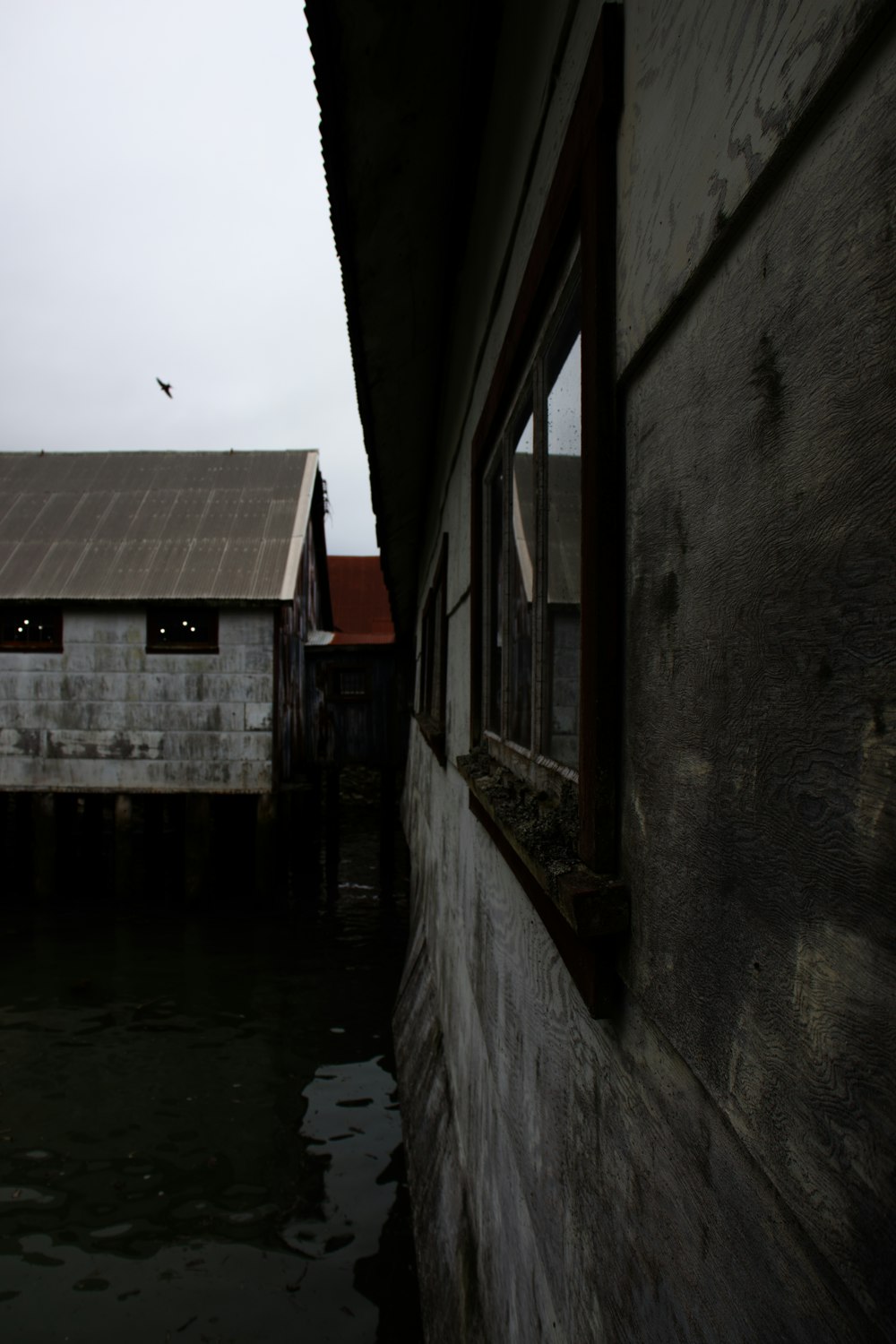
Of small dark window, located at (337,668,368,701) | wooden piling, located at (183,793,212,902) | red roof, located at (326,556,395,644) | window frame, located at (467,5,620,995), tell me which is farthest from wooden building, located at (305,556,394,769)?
window frame, located at (467,5,620,995)

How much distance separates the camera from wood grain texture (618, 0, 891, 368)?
63 cm

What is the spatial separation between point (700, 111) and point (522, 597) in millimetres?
1474

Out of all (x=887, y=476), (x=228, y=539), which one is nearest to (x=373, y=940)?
(x=228, y=539)

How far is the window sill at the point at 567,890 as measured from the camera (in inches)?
42.2

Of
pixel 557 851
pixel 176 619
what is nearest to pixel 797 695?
pixel 557 851

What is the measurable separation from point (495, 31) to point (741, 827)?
2.22 metres

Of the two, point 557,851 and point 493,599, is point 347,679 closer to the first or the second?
point 493,599

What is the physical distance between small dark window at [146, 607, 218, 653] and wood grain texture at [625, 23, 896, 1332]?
12507mm

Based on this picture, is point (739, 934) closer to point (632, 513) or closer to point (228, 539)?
point (632, 513)

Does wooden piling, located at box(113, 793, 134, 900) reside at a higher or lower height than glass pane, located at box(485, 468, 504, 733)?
lower

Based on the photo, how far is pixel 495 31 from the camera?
6.97 ft

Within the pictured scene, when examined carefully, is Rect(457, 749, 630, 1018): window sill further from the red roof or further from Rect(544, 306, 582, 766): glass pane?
the red roof

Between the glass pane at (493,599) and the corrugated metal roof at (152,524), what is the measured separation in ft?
33.1

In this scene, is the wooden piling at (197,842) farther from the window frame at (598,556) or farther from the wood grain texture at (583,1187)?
the window frame at (598,556)
